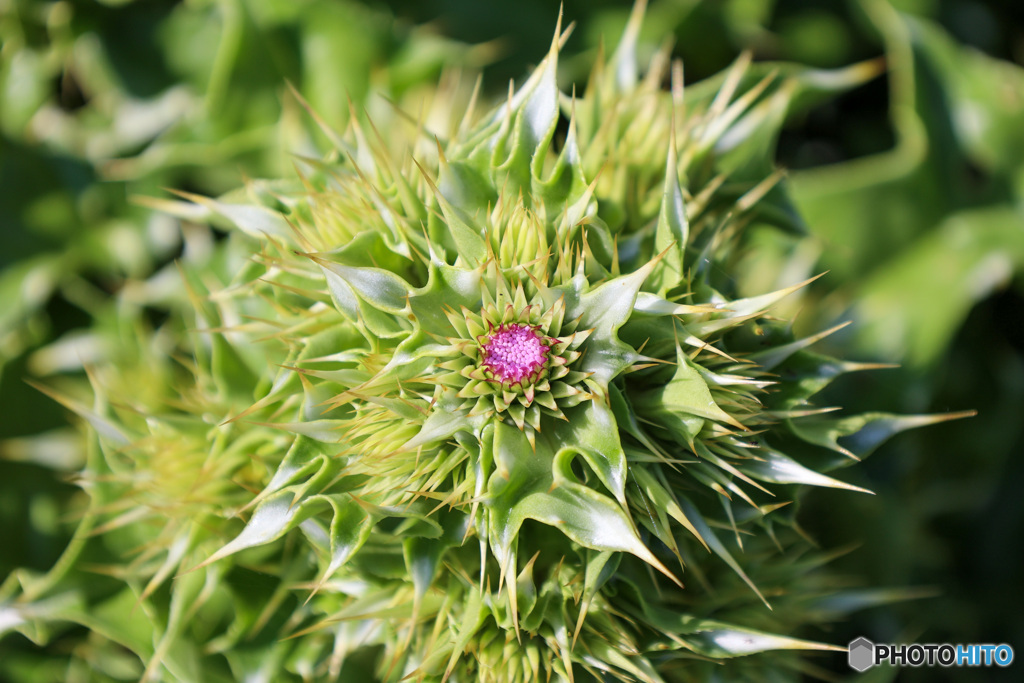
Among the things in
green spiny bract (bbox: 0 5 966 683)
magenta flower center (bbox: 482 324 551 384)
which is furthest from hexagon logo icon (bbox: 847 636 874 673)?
magenta flower center (bbox: 482 324 551 384)

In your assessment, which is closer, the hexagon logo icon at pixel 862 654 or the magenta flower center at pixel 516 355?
the magenta flower center at pixel 516 355

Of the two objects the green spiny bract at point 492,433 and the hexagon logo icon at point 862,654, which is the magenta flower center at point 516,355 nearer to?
the green spiny bract at point 492,433

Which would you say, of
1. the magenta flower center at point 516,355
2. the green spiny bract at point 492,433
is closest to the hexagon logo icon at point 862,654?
the green spiny bract at point 492,433

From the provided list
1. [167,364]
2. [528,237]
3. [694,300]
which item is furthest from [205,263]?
[694,300]

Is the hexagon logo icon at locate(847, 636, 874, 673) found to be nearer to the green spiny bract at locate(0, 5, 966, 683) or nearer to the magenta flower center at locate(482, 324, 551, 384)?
the green spiny bract at locate(0, 5, 966, 683)

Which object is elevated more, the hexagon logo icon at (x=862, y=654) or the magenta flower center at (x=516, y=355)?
the magenta flower center at (x=516, y=355)
